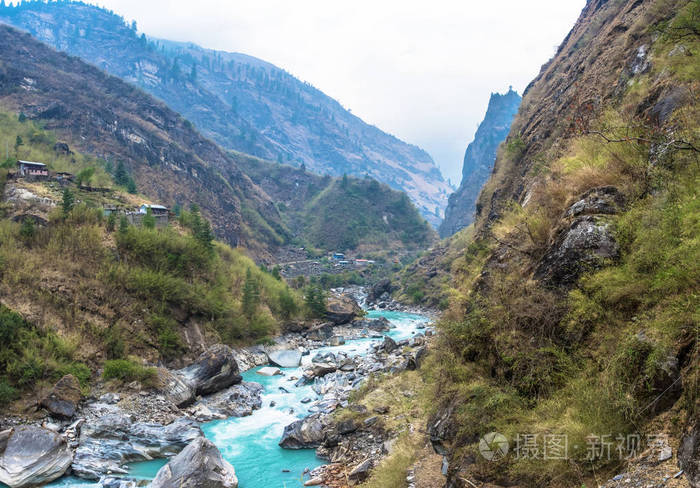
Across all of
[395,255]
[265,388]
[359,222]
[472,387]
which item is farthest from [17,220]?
[359,222]

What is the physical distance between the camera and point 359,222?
369 feet

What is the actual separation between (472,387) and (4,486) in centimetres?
1462

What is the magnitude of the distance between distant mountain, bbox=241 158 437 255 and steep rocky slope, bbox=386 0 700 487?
300 ft

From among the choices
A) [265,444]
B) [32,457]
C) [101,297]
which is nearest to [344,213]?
[101,297]

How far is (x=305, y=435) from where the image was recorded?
14.7m

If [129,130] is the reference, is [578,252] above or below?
below

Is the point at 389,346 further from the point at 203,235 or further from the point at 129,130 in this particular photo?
the point at 129,130

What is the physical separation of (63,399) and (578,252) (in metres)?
19.7

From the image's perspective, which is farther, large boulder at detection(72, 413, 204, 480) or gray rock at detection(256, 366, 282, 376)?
gray rock at detection(256, 366, 282, 376)

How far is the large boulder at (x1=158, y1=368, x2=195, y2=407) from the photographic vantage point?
1941cm

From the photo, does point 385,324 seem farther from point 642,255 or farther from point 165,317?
point 642,255

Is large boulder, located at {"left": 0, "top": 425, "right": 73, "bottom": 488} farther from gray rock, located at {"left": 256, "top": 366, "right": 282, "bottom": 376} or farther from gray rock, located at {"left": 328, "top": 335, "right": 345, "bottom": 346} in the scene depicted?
gray rock, located at {"left": 328, "top": 335, "right": 345, "bottom": 346}

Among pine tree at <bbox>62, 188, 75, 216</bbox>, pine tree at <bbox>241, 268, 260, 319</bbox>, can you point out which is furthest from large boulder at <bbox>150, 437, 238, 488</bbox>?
pine tree at <bbox>241, 268, 260, 319</bbox>

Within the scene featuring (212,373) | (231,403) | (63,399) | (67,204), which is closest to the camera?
(63,399)
